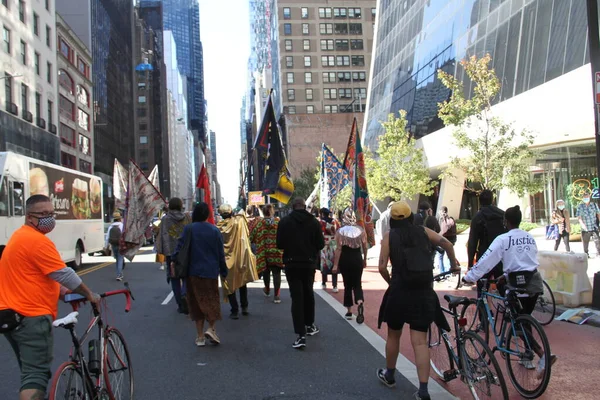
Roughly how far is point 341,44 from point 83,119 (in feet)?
145

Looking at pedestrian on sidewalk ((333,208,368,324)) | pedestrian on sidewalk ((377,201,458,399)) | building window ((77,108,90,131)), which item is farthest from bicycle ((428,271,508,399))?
building window ((77,108,90,131))

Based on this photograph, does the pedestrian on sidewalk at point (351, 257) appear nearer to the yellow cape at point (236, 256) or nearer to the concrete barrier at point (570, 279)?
the yellow cape at point (236, 256)

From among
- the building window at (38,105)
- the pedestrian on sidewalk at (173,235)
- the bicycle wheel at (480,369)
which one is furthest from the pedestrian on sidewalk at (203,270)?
the building window at (38,105)

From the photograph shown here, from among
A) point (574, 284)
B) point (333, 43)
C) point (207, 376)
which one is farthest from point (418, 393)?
point (333, 43)

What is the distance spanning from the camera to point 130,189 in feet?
36.8

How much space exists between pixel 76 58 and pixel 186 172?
137 m

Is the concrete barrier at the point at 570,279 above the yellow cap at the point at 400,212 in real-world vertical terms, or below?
below

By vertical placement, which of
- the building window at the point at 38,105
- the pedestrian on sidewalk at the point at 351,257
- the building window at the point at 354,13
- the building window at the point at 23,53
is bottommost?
the pedestrian on sidewalk at the point at 351,257

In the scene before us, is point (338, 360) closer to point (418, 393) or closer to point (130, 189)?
point (418, 393)

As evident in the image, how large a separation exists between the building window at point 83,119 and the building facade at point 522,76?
113ft

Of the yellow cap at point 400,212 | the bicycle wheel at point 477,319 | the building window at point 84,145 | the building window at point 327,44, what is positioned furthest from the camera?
the building window at point 327,44

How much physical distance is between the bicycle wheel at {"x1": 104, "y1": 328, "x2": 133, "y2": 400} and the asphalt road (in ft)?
1.52

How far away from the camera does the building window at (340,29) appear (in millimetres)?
87125

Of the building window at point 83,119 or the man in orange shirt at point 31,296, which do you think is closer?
the man in orange shirt at point 31,296
